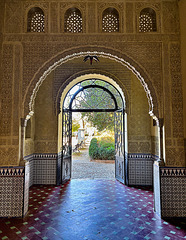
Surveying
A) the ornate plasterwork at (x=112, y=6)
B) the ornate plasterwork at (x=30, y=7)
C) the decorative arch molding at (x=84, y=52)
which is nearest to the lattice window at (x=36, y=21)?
the ornate plasterwork at (x=30, y=7)

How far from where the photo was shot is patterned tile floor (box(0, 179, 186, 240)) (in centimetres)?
281

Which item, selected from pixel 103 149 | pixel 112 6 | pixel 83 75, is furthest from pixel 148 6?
pixel 103 149

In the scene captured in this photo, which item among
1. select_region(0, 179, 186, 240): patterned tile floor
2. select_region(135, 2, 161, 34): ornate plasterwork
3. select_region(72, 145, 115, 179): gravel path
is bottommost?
select_region(72, 145, 115, 179): gravel path

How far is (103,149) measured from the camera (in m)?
12.0

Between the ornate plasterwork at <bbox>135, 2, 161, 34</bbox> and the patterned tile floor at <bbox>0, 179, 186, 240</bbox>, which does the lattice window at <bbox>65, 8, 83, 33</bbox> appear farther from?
the patterned tile floor at <bbox>0, 179, 186, 240</bbox>

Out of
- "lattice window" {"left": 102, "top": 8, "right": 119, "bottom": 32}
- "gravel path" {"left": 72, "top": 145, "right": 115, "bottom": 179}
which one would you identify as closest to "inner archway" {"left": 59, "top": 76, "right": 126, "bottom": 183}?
"gravel path" {"left": 72, "top": 145, "right": 115, "bottom": 179}

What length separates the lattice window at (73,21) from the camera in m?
3.78

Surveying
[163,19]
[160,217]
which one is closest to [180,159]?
[160,217]

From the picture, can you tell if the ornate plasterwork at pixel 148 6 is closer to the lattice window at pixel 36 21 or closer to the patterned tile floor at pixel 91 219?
the lattice window at pixel 36 21

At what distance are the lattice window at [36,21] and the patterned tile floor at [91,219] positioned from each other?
12.4ft

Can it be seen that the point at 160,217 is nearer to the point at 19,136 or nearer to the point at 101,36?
the point at 19,136

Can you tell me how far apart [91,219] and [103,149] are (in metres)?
8.73

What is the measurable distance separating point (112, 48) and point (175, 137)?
218 cm

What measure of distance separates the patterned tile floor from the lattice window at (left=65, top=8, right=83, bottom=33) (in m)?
3.76
